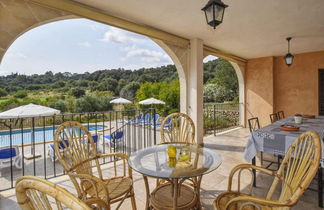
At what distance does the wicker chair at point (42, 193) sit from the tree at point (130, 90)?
17543mm

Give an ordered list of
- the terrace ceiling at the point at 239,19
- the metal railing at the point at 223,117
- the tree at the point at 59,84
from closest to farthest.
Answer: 1. the terrace ceiling at the point at 239,19
2. the metal railing at the point at 223,117
3. the tree at the point at 59,84

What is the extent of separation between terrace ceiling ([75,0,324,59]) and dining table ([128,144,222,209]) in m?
2.13

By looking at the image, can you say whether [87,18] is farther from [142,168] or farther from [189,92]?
[189,92]

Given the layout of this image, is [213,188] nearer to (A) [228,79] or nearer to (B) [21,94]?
(A) [228,79]

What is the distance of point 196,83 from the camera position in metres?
4.24

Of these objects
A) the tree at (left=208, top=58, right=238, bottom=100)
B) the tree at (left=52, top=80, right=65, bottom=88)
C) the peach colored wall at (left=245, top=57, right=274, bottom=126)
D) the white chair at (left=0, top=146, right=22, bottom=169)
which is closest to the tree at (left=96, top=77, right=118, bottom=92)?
the tree at (left=52, top=80, right=65, bottom=88)

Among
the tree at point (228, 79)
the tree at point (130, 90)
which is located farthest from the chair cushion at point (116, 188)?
the tree at point (130, 90)

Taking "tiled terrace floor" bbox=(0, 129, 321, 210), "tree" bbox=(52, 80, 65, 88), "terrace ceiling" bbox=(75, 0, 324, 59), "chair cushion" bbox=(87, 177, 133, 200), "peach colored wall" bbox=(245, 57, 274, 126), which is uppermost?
"tree" bbox=(52, 80, 65, 88)

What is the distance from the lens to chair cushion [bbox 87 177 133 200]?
1547mm

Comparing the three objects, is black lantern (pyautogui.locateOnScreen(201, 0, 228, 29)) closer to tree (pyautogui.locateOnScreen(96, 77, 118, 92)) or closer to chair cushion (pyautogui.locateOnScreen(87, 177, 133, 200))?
chair cushion (pyautogui.locateOnScreen(87, 177, 133, 200))

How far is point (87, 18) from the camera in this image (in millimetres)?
2713

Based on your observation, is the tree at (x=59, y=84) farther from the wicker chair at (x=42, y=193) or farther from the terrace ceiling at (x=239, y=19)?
the wicker chair at (x=42, y=193)

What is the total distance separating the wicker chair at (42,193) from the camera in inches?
21.9

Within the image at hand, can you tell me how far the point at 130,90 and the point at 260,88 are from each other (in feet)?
44.4
